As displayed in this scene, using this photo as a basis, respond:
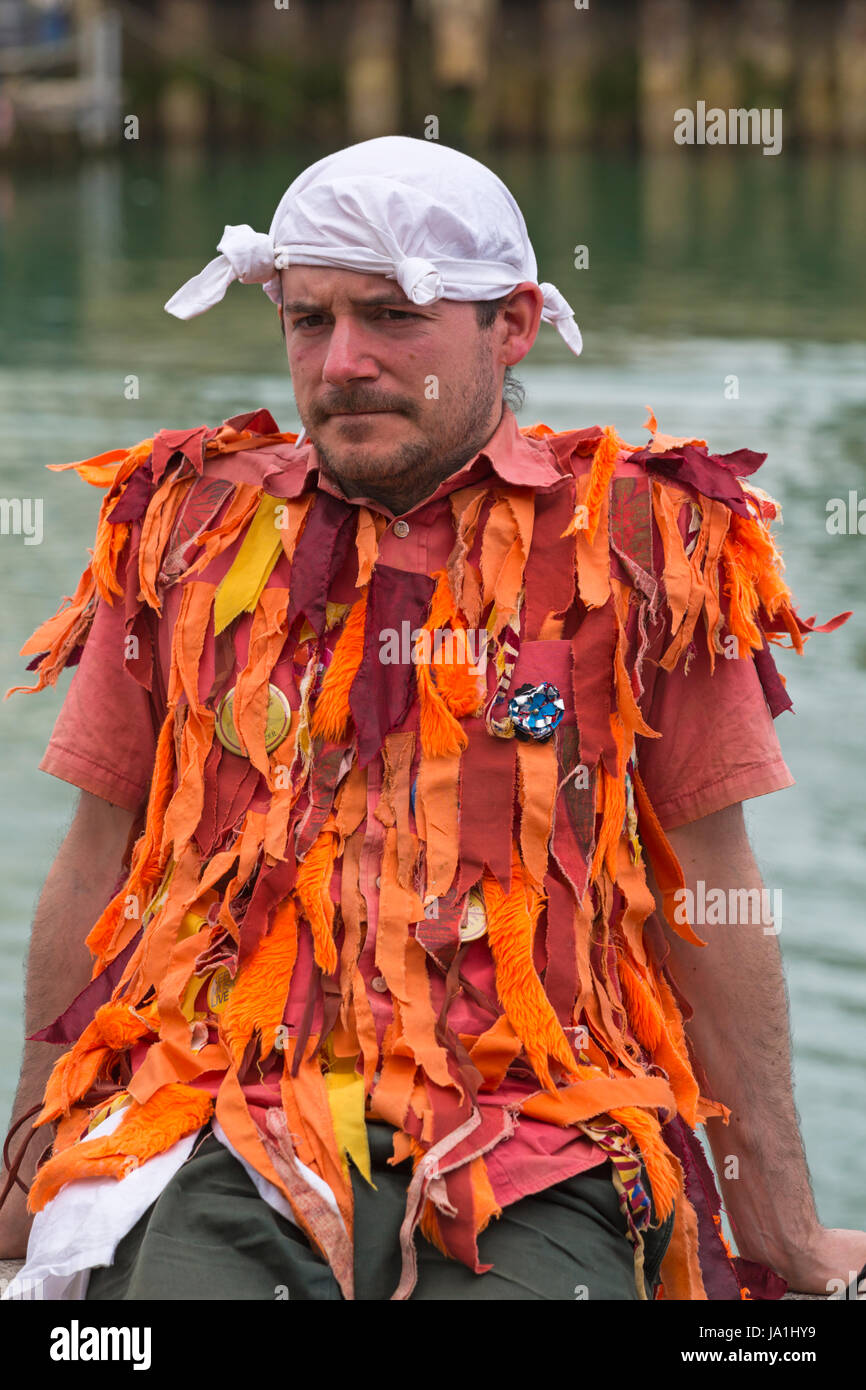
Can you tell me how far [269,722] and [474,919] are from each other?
1.13 ft

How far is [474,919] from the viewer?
93.8 inches

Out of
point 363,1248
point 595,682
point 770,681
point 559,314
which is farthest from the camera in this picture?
point 559,314

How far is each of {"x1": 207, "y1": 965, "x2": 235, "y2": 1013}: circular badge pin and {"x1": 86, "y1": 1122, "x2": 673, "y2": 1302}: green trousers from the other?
0.18m

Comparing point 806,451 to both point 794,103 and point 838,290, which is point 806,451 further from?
point 794,103

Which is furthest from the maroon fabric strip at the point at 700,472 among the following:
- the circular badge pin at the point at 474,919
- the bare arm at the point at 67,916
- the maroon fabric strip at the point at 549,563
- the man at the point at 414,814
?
the bare arm at the point at 67,916

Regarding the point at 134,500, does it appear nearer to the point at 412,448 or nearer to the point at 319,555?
the point at 319,555

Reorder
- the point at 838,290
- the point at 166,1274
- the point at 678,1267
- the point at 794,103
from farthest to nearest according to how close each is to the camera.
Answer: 1. the point at 794,103
2. the point at 838,290
3. the point at 678,1267
4. the point at 166,1274

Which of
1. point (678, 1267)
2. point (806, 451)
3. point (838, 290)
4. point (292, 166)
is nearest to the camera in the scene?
point (678, 1267)

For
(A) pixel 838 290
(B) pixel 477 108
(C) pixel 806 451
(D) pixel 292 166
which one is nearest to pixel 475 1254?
(C) pixel 806 451

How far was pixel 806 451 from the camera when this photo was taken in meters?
8.98

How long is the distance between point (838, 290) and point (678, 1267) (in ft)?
40.7

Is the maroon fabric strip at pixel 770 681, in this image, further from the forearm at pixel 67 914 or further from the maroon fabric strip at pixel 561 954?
the forearm at pixel 67 914

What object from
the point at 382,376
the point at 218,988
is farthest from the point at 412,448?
the point at 218,988

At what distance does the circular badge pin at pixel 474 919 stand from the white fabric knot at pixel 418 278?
0.69 m
